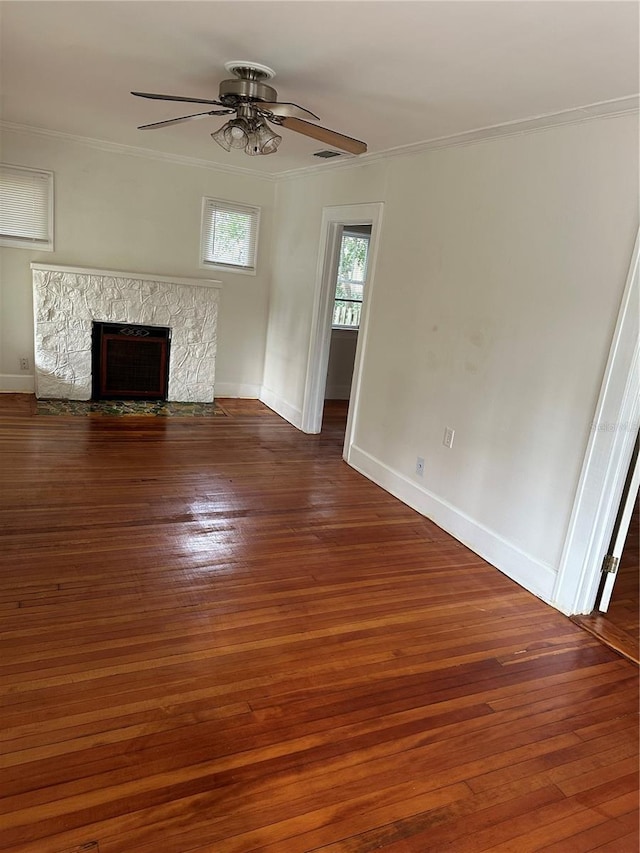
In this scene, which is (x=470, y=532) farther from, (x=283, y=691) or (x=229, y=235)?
(x=229, y=235)

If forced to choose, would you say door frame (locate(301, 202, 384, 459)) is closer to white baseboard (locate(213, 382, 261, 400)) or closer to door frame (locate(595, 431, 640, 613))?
white baseboard (locate(213, 382, 261, 400))

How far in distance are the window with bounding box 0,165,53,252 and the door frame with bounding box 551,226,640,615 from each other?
16.1 feet

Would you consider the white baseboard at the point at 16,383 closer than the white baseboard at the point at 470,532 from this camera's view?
No

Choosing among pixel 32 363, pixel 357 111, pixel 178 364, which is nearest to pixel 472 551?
pixel 357 111

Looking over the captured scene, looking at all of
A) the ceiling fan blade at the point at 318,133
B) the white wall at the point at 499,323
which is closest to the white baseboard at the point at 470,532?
the white wall at the point at 499,323

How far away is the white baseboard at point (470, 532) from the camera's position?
3004mm

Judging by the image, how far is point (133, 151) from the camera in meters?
5.29

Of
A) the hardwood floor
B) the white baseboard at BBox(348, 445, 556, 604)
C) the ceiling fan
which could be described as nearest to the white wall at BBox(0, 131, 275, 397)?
the hardwood floor

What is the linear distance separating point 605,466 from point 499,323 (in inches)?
40.5

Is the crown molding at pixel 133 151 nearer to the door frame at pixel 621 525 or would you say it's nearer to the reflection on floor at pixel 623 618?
the door frame at pixel 621 525

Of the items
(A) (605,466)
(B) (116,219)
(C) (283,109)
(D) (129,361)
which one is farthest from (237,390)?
(A) (605,466)

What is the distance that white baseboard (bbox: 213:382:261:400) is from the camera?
21.0 feet

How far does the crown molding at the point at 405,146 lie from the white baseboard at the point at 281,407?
7.30 ft

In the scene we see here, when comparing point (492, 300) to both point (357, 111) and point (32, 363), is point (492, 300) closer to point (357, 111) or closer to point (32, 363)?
point (357, 111)
